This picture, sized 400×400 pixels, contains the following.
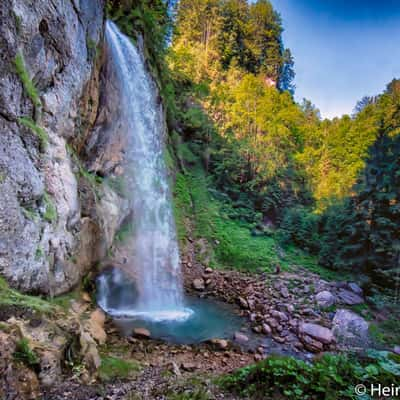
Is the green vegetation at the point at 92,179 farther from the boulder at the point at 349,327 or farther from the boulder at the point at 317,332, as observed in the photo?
the boulder at the point at 349,327

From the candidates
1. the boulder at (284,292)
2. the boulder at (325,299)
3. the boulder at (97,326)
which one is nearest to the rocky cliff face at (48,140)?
the boulder at (97,326)

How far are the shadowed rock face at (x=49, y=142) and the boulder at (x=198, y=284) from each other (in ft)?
13.5

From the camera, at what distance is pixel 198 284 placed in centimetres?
871

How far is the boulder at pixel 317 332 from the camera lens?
5.62 metres

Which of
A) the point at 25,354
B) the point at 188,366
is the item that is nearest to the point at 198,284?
the point at 188,366

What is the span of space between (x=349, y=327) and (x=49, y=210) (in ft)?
24.2

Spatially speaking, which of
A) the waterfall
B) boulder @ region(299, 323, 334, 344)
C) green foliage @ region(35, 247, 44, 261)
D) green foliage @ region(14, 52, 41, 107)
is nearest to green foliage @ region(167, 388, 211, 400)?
green foliage @ region(35, 247, 44, 261)

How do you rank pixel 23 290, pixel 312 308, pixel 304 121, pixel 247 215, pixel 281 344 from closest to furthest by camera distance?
pixel 23 290
pixel 281 344
pixel 312 308
pixel 247 215
pixel 304 121

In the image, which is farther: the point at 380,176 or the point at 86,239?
the point at 380,176

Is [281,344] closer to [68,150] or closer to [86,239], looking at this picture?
[86,239]

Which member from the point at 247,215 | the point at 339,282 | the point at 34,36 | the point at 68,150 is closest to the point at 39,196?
the point at 68,150

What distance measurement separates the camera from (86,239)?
5867mm

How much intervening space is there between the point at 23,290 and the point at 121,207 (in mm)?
4797

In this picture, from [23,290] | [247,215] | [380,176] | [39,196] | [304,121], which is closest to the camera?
[23,290]
